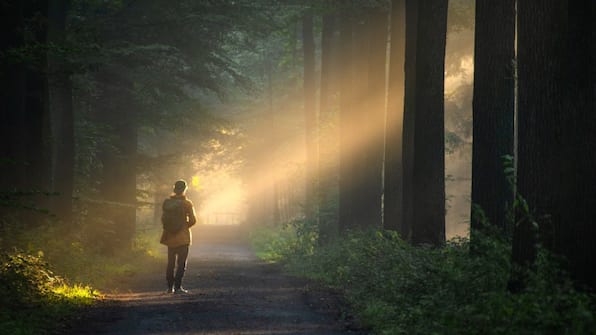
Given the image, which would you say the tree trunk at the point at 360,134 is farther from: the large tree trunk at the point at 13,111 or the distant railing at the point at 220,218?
the distant railing at the point at 220,218

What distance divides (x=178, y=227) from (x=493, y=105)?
633 cm

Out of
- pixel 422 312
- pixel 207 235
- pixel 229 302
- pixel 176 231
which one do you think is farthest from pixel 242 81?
pixel 207 235

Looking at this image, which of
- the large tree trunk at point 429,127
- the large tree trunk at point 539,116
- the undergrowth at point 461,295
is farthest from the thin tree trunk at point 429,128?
the large tree trunk at point 539,116

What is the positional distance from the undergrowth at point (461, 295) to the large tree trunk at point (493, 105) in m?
1.06

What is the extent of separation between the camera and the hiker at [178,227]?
16328 millimetres

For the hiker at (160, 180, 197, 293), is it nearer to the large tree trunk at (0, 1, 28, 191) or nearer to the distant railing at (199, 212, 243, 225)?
the large tree trunk at (0, 1, 28, 191)

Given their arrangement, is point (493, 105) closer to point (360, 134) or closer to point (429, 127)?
point (429, 127)

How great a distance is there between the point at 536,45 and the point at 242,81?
21.9m

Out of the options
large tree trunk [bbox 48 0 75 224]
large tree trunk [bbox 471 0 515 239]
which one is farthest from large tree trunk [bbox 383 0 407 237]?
large tree trunk [bbox 48 0 75 224]

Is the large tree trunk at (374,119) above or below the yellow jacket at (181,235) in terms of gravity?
above

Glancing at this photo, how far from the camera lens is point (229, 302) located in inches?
547

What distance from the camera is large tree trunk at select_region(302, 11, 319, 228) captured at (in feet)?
116

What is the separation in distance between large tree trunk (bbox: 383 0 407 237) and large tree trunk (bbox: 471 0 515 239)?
280 inches

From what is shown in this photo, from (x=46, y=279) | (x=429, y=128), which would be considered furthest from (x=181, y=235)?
(x=429, y=128)
